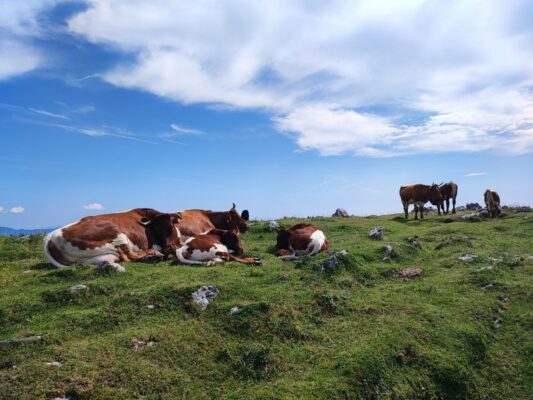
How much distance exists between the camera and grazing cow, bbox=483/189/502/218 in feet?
92.6

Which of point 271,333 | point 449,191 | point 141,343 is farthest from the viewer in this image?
point 449,191

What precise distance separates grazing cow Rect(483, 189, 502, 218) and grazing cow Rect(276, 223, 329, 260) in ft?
56.9

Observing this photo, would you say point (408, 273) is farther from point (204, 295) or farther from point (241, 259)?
point (204, 295)

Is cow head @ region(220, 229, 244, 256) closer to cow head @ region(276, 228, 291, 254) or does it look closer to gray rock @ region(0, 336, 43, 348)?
cow head @ region(276, 228, 291, 254)

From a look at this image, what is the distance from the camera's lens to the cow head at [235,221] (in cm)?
1909

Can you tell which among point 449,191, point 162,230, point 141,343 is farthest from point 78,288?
point 449,191

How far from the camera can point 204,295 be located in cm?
951

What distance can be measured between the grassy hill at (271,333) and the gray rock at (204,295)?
154 millimetres

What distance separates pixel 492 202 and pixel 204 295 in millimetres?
24653

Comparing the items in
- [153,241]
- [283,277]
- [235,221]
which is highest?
[235,221]

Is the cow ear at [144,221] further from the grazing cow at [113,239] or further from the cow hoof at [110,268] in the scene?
the cow hoof at [110,268]

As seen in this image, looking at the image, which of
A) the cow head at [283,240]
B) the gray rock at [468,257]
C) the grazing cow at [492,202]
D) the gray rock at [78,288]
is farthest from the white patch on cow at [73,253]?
the grazing cow at [492,202]

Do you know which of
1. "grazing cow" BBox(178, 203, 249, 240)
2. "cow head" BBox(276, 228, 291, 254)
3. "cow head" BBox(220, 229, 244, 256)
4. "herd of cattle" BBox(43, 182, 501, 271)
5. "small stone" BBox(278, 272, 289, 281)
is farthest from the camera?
"grazing cow" BBox(178, 203, 249, 240)

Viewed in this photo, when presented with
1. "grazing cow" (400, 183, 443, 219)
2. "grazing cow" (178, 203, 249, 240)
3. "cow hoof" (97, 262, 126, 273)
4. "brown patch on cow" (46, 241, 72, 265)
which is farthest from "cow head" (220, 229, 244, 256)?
"grazing cow" (400, 183, 443, 219)
